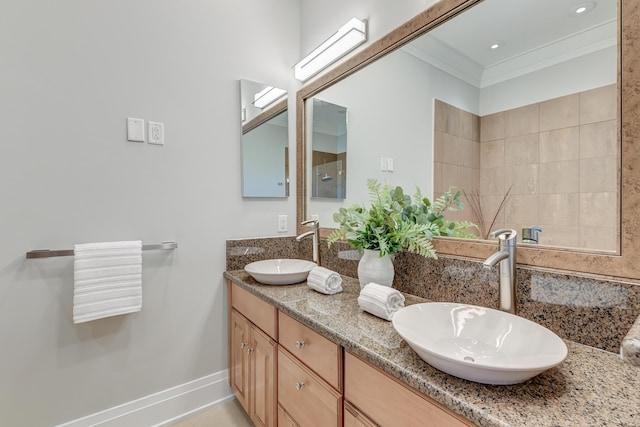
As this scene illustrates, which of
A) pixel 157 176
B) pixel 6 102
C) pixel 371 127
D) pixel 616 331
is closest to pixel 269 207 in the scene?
pixel 157 176

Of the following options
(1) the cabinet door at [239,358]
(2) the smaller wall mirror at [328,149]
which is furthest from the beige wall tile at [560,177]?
(1) the cabinet door at [239,358]

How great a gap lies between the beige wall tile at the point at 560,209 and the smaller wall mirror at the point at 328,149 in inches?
39.6

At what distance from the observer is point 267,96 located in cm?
189

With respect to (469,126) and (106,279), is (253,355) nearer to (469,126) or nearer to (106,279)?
(106,279)

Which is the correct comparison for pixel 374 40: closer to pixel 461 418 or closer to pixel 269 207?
pixel 269 207

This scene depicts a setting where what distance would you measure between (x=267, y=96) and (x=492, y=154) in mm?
1382

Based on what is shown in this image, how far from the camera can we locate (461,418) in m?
0.58

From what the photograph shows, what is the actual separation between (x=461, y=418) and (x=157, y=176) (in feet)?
5.24

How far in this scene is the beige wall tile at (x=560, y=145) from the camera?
2.87ft

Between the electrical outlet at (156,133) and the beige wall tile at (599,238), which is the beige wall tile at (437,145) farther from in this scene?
the electrical outlet at (156,133)

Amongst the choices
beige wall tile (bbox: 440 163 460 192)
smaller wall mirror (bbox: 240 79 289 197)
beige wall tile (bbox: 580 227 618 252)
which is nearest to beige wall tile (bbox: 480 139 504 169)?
beige wall tile (bbox: 440 163 460 192)

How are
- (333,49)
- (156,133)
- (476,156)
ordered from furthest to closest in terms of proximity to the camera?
(333,49) < (156,133) < (476,156)

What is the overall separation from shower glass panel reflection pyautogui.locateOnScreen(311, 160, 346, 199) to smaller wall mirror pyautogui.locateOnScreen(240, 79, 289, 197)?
220mm

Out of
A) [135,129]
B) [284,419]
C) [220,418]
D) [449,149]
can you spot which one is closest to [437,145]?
[449,149]
